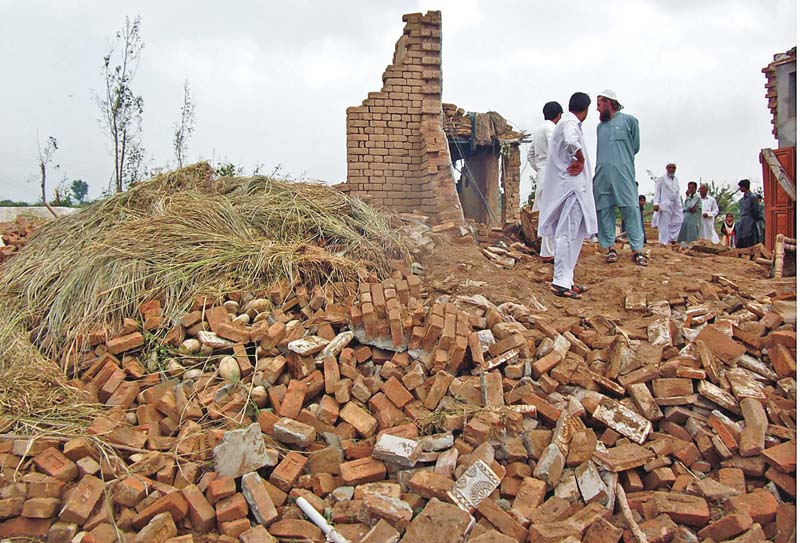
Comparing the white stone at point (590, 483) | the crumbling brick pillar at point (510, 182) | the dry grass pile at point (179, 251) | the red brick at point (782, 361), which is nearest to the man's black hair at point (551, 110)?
the dry grass pile at point (179, 251)

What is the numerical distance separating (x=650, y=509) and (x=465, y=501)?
30.2 inches

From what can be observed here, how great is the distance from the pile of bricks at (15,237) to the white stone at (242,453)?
14.5 feet

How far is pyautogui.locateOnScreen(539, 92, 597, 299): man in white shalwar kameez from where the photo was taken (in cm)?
444

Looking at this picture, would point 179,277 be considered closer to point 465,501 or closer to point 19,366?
point 19,366

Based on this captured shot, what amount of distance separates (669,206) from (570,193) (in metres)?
5.37

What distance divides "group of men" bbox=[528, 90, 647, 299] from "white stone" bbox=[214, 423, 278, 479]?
2.62m

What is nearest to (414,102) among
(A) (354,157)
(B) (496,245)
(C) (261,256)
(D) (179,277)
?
(A) (354,157)

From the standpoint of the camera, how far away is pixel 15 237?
6.34 m

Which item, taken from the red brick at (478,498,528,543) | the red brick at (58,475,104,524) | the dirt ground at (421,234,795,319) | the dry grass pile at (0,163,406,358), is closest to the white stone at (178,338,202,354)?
the dry grass pile at (0,163,406,358)

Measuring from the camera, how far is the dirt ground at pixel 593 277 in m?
4.12

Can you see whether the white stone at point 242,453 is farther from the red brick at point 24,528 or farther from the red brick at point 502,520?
the red brick at point 502,520

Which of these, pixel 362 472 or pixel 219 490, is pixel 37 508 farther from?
pixel 362 472

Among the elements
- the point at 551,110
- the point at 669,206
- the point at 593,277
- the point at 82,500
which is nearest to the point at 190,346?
the point at 82,500

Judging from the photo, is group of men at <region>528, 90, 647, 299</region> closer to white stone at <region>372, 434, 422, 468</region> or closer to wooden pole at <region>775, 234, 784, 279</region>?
wooden pole at <region>775, 234, 784, 279</region>
